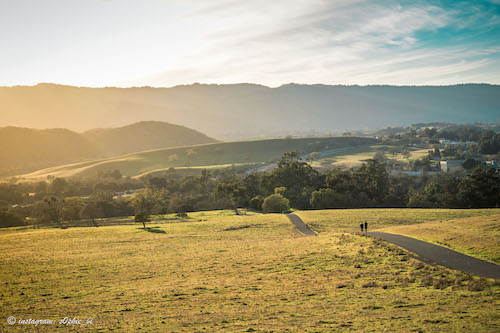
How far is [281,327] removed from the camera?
15.9m

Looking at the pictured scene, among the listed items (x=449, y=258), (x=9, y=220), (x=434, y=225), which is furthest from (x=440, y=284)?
(x=9, y=220)

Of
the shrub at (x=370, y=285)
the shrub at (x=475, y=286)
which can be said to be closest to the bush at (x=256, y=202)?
the shrub at (x=370, y=285)

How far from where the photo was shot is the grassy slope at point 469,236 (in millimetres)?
25906

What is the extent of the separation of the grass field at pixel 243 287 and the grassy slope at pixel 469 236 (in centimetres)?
530

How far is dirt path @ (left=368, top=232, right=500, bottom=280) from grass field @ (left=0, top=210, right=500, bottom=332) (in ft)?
5.38

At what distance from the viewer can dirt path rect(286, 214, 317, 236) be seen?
45.6 metres

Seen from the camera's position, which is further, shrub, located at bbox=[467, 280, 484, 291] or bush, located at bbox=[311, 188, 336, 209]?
bush, located at bbox=[311, 188, 336, 209]

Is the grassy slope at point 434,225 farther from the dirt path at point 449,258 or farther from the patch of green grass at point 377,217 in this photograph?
the dirt path at point 449,258

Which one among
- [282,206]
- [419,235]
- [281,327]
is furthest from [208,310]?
[282,206]

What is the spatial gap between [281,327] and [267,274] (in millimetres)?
10594

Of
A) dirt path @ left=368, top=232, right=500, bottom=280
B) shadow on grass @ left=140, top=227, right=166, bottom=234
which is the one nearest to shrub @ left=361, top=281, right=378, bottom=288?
dirt path @ left=368, top=232, right=500, bottom=280

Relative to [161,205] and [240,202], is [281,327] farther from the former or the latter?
[161,205]

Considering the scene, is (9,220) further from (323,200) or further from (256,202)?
(323,200)

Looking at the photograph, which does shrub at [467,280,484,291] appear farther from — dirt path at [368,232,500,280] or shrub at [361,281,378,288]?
Result: shrub at [361,281,378,288]
